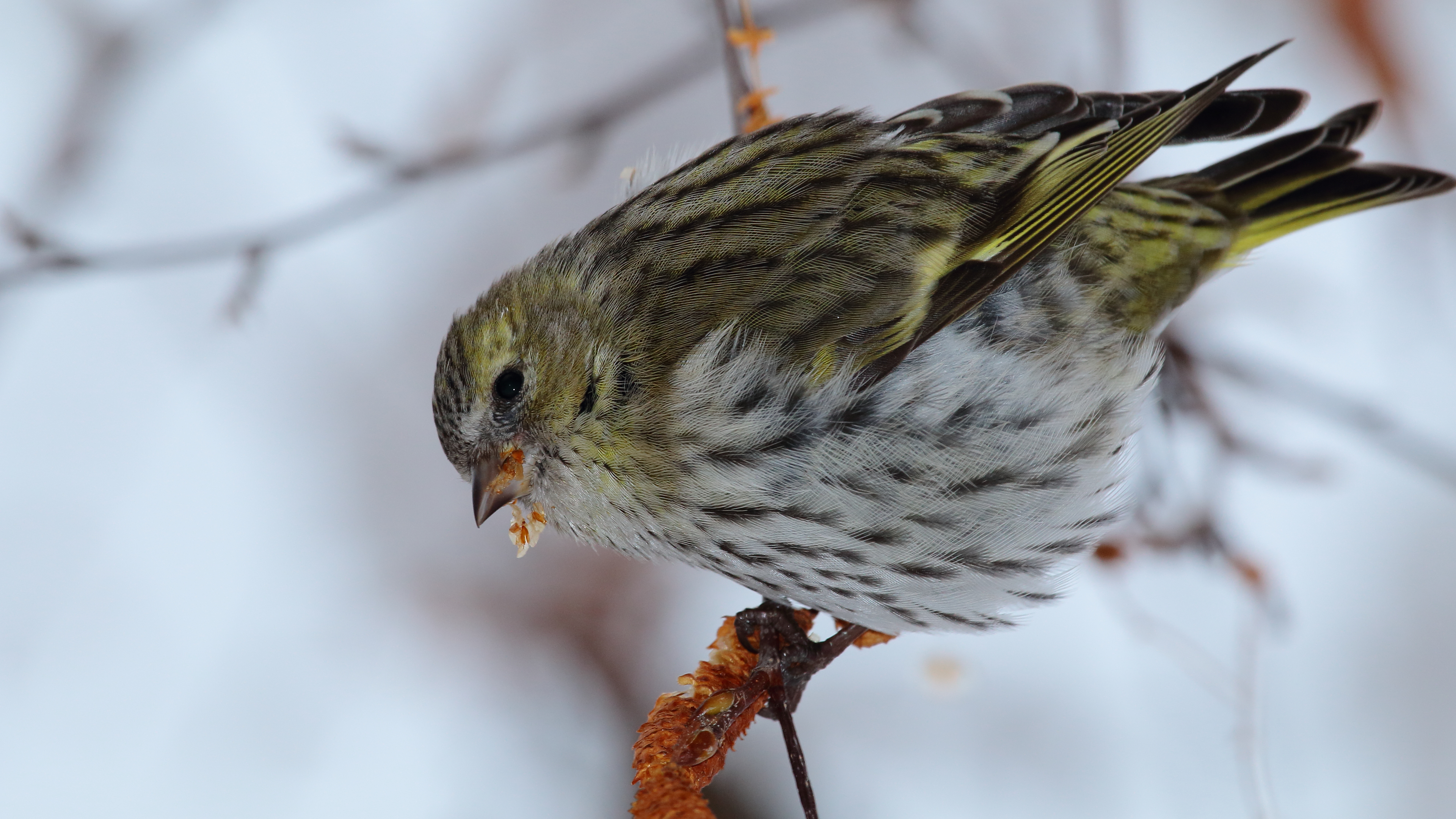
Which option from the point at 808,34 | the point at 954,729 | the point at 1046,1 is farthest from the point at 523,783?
the point at 1046,1

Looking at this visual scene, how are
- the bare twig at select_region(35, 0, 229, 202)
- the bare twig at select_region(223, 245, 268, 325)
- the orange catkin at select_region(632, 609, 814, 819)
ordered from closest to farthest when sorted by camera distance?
1. the orange catkin at select_region(632, 609, 814, 819)
2. the bare twig at select_region(223, 245, 268, 325)
3. the bare twig at select_region(35, 0, 229, 202)

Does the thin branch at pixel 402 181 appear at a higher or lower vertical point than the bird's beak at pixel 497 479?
higher

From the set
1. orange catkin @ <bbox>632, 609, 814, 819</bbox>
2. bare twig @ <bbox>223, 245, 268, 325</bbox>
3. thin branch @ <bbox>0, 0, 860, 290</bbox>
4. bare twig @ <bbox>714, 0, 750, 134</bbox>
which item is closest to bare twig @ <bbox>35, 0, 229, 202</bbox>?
thin branch @ <bbox>0, 0, 860, 290</bbox>

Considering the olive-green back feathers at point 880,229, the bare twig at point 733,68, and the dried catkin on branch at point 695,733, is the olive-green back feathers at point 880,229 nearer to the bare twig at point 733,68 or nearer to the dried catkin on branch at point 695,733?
the bare twig at point 733,68

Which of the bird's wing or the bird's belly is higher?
the bird's wing

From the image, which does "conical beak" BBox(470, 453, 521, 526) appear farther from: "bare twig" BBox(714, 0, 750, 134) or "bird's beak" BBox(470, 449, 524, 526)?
"bare twig" BBox(714, 0, 750, 134)

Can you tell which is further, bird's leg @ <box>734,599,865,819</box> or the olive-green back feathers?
the olive-green back feathers

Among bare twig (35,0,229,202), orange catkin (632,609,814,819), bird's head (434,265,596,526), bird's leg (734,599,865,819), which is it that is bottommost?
orange catkin (632,609,814,819)

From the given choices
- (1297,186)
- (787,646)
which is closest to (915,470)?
(787,646)

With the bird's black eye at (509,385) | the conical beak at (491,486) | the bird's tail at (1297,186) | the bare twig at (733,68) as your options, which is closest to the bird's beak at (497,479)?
the conical beak at (491,486)
